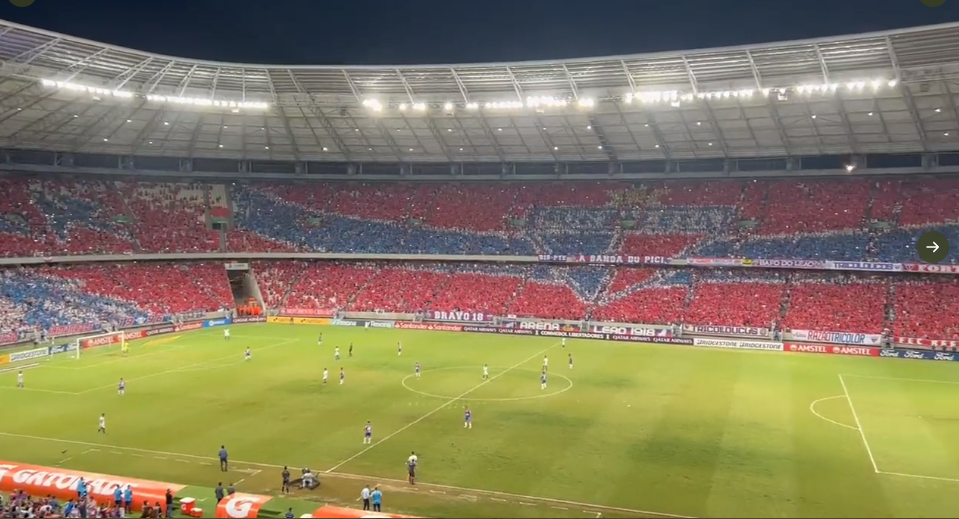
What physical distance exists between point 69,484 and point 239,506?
6.50 meters

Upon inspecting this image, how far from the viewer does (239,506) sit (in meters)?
19.7

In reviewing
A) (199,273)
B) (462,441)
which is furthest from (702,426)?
(199,273)

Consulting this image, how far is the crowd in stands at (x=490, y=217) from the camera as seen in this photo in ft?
190

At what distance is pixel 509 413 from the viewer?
32031 millimetres

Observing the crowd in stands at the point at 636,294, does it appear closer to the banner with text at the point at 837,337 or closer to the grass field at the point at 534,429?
the banner with text at the point at 837,337

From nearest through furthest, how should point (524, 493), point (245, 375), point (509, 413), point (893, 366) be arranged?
point (524, 493), point (509, 413), point (245, 375), point (893, 366)

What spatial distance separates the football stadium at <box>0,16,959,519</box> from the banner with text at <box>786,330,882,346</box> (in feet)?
0.69

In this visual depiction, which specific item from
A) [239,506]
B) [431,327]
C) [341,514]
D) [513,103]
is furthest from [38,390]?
[513,103]

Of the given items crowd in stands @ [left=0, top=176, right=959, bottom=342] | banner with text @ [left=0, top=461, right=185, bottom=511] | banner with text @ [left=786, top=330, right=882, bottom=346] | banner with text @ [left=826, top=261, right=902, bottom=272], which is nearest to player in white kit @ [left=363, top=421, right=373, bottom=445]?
banner with text @ [left=0, top=461, right=185, bottom=511]

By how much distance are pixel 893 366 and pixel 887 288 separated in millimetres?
12093

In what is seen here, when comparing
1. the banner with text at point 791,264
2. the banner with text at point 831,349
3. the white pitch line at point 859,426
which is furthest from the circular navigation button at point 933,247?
the white pitch line at point 859,426

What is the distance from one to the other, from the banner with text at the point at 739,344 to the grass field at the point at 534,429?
13.3 ft

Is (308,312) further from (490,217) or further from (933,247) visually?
(933,247)

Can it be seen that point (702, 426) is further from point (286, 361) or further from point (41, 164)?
point (41, 164)
